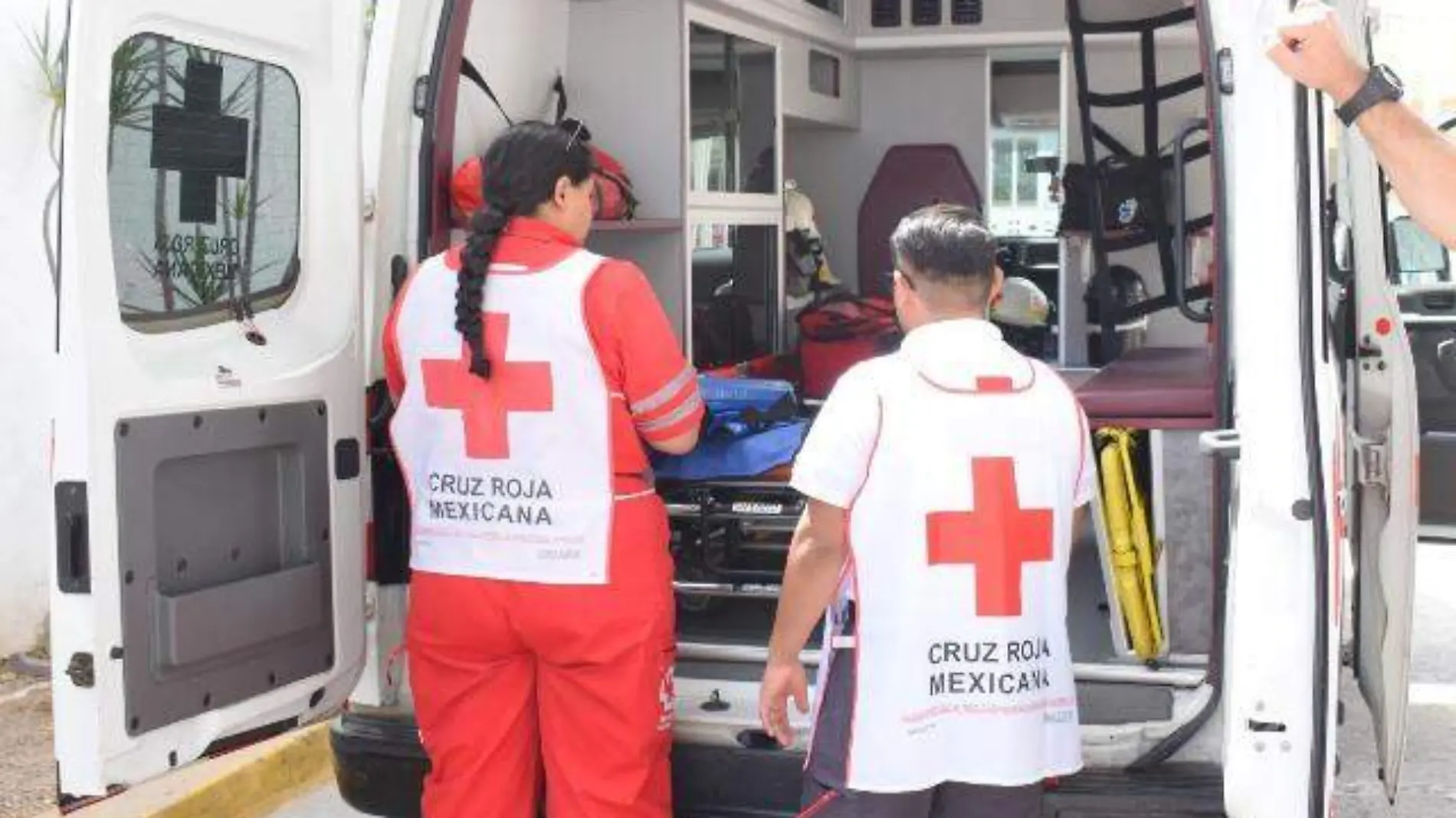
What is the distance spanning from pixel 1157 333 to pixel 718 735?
3927 millimetres

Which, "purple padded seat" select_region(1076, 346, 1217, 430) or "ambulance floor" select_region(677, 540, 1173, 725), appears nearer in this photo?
"ambulance floor" select_region(677, 540, 1173, 725)

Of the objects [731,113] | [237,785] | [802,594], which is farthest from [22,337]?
[802,594]

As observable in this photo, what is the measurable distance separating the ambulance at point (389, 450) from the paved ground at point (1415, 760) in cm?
73

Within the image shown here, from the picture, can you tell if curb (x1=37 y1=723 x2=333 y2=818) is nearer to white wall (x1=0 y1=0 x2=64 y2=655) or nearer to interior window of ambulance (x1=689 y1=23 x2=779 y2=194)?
white wall (x1=0 y1=0 x2=64 y2=655)

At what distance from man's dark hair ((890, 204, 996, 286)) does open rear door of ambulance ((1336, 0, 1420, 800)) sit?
42.4 inches

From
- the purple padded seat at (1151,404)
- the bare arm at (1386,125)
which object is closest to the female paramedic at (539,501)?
the purple padded seat at (1151,404)

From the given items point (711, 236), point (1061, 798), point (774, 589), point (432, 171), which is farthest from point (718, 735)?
point (711, 236)

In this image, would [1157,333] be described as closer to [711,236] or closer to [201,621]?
[711,236]

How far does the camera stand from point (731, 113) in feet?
18.5

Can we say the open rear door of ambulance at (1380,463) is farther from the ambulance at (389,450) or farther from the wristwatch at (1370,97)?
the wristwatch at (1370,97)

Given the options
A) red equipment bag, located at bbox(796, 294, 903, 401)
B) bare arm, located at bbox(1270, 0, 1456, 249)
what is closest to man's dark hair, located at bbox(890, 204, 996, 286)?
bare arm, located at bbox(1270, 0, 1456, 249)

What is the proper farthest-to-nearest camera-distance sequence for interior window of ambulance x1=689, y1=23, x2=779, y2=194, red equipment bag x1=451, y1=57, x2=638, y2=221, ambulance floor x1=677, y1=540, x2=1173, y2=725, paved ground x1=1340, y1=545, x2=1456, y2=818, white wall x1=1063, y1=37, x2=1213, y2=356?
1. white wall x1=1063, y1=37, x2=1213, y2=356
2. interior window of ambulance x1=689, y1=23, x2=779, y2=194
3. paved ground x1=1340, y1=545, x2=1456, y2=818
4. red equipment bag x1=451, y1=57, x2=638, y2=221
5. ambulance floor x1=677, y1=540, x2=1173, y2=725

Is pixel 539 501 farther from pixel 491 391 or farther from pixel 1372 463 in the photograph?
pixel 1372 463

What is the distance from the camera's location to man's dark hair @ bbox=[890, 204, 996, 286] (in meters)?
2.67
